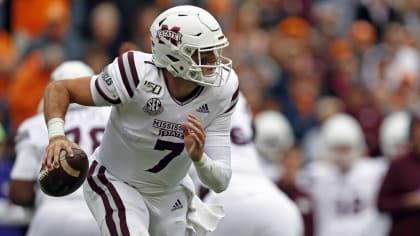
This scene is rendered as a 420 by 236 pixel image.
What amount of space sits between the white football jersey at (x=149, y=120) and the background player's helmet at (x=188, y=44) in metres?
0.10

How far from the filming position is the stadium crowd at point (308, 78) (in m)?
12.2

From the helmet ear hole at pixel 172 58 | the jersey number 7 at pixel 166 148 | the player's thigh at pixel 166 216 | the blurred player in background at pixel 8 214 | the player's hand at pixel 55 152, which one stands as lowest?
the blurred player in background at pixel 8 214

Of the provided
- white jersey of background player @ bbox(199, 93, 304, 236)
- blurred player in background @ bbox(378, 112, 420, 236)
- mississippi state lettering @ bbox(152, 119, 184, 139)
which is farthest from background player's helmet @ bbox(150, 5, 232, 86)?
blurred player in background @ bbox(378, 112, 420, 236)

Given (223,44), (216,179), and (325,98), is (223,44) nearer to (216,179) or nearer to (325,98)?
(216,179)

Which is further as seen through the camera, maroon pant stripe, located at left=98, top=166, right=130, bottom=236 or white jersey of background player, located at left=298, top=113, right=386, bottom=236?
white jersey of background player, located at left=298, top=113, right=386, bottom=236

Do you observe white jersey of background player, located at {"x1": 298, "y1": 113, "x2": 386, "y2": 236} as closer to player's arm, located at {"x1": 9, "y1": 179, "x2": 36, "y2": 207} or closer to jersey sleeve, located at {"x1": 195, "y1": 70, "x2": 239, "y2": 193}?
player's arm, located at {"x1": 9, "y1": 179, "x2": 36, "y2": 207}

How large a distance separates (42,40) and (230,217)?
4.49 m

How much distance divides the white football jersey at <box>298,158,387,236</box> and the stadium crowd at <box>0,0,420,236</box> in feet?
0.04

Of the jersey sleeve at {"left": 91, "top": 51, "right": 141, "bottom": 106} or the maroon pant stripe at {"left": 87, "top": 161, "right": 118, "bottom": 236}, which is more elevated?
the jersey sleeve at {"left": 91, "top": 51, "right": 141, "bottom": 106}

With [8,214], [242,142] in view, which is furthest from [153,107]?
[8,214]

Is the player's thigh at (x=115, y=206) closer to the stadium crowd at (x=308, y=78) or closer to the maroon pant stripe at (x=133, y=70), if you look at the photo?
the maroon pant stripe at (x=133, y=70)

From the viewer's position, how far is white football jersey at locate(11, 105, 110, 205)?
857cm

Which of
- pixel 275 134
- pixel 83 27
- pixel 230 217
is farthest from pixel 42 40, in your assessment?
pixel 230 217

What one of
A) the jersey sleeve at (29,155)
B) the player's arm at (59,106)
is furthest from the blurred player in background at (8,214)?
the player's arm at (59,106)
